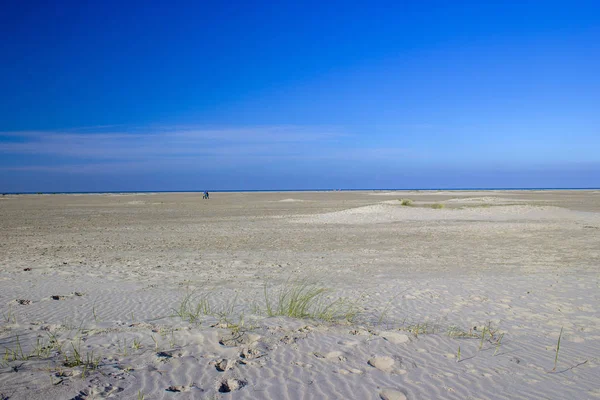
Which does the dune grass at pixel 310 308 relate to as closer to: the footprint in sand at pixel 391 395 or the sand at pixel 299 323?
the sand at pixel 299 323

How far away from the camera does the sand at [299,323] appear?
3914 millimetres

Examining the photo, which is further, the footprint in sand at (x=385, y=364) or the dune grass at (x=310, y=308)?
the dune grass at (x=310, y=308)

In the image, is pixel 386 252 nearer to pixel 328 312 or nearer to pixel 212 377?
pixel 328 312

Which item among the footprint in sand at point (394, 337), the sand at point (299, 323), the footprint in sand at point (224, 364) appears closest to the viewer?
the sand at point (299, 323)

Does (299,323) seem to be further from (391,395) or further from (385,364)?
(391,395)

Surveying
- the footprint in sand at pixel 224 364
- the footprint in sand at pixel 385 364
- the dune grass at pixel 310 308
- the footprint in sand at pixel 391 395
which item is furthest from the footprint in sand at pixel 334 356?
the dune grass at pixel 310 308

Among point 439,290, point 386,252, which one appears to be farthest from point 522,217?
point 439,290

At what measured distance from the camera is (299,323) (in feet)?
18.8

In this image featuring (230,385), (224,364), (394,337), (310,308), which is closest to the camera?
(230,385)

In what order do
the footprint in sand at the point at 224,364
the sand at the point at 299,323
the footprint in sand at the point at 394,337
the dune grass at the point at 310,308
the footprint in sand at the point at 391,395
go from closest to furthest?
the footprint in sand at the point at 391,395, the sand at the point at 299,323, the footprint in sand at the point at 224,364, the footprint in sand at the point at 394,337, the dune grass at the point at 310,308

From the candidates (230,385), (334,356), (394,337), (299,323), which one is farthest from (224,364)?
(394,337)

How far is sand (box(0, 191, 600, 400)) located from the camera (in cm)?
391

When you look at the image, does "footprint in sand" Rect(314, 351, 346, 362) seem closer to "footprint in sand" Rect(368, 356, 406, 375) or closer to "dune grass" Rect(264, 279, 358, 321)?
"footprint in sand" Rect(368, 356, 406, 375)

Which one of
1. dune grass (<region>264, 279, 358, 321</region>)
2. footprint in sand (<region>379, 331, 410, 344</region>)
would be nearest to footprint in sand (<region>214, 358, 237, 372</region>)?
dune grass (<region>264, 279, 358, 321</region>)
